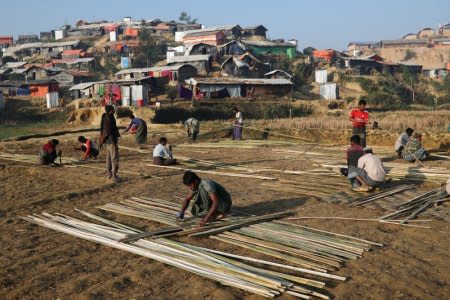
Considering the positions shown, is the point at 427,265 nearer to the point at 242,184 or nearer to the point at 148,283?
the point at 148,283

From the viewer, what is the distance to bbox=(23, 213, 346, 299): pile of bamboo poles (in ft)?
14.4

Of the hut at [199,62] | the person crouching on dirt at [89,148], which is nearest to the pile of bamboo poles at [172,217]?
the person crouching on dirt at [89,148]

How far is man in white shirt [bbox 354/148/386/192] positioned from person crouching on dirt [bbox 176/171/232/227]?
3.03 metres

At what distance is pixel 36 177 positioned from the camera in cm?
1104

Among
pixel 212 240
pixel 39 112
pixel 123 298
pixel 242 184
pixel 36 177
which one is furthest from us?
pixel 39 112

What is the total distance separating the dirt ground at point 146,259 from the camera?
14.9 feet

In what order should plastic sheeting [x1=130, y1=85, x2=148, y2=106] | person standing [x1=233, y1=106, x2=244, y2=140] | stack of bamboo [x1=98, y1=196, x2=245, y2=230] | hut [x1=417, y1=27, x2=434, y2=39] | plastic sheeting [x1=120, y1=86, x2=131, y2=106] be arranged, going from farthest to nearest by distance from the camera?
hut [x1=417, y1=27, x2=434, y2=39] < plastic sheeting [x1=120, y1=86, x2=131, y2=106] < plastic sheeting [x1=130, y1=85, x2=148, y2=106] < person standing [x1=233, y1=106, x2=244, y2=140] < stack of bamboo [x1=98, y1=196, x2=245, y2=230]

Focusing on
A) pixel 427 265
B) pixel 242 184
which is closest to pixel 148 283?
pixel 427 265

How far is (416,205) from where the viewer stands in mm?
7551

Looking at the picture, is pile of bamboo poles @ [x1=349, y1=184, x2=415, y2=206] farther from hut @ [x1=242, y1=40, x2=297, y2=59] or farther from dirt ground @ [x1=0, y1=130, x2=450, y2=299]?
hut @ [x1=242, y1=40, x2=297, y2=59]

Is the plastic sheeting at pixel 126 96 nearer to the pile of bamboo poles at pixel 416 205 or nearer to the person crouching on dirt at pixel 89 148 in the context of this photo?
the person crouching on dirt at pixel 89 148

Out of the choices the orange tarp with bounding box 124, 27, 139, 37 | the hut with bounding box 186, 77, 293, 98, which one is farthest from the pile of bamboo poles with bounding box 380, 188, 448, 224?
the orange tarp with bounding box 124, 27, 139, 37

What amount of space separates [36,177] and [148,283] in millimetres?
7230

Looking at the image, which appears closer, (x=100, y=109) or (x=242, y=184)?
(x=242, y=184)
